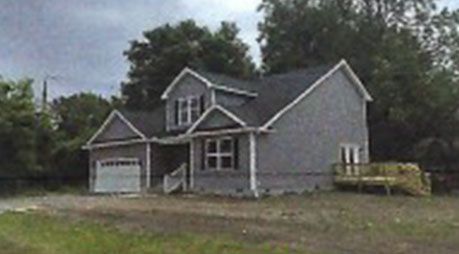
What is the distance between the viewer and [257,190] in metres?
31.1

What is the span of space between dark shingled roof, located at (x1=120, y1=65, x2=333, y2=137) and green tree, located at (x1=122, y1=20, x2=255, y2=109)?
15.8 m

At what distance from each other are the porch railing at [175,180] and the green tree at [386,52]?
41.9ft

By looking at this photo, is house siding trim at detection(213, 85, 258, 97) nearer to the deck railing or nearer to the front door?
the front door

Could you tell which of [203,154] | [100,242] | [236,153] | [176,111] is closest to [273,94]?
[236,153]

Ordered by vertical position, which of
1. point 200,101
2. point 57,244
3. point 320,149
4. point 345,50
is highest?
point 345,50

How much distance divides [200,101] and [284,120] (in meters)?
4.77

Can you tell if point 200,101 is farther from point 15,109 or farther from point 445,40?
point 445,40

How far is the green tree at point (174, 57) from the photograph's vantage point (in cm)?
5569

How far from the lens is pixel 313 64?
49844 mm

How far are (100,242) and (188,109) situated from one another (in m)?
22.6

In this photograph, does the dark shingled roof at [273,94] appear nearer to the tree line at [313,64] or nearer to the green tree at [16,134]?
the tree line at [313,64]

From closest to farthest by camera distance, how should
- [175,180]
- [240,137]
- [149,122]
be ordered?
[240,137]
[175,180]
[149,122]

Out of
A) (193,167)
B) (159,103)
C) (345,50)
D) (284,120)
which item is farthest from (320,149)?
(159,103)

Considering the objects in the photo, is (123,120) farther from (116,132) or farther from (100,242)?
(100,242)
